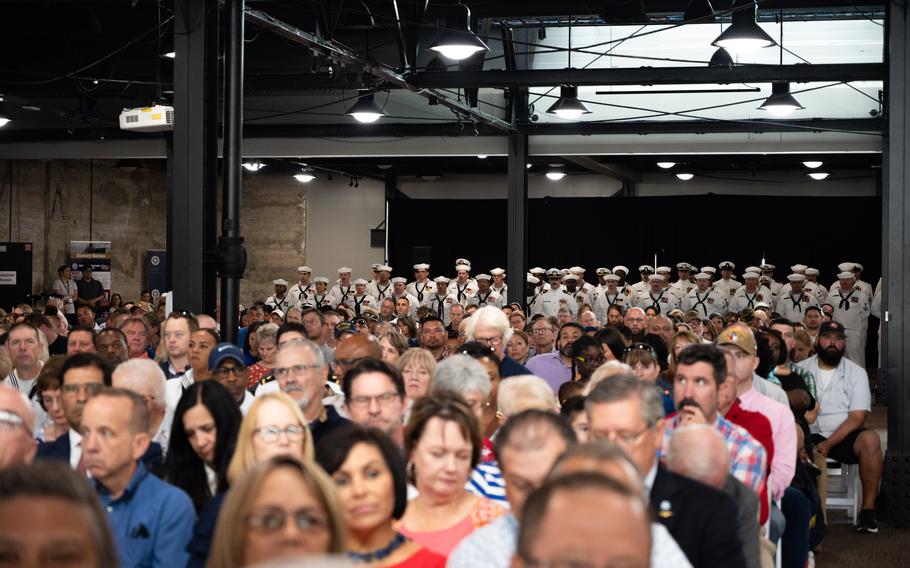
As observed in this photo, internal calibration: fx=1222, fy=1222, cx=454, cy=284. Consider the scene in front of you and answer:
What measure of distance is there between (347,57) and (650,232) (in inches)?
594

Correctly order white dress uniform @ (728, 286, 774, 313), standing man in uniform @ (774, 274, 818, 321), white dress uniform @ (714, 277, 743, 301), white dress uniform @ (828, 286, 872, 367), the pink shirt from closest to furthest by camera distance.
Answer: the pink shirt < white dress uniform @ (828, 286, 872, 367) < standing man in uniform @ (774, 274, 818, 321) < white dress uniform @ (728, 286, 774, 313) < white dress uniform @ (714, 277, 743, 301)

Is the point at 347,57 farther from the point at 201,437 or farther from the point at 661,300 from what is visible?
the point at 661,300

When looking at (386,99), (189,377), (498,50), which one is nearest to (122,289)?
(386,99)

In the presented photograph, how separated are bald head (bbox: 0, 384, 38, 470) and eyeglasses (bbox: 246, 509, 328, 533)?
5.79 feet

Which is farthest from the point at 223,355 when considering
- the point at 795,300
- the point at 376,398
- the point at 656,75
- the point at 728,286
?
the point at 728,286

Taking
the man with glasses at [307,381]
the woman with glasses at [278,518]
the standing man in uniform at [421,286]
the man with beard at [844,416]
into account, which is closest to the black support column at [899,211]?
the man with beard at [844,416]

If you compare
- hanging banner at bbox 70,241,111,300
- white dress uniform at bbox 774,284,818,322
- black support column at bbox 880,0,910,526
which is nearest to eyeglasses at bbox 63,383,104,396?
black support column at bbox 880,0,910,526

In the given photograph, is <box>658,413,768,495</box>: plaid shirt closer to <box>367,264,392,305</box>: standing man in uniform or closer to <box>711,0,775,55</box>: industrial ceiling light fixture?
<box>711,0,775,55</box>: industrial ceiling light fixture

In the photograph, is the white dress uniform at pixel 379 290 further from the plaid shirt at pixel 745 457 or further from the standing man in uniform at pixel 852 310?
the plaid shirt at pixel 745 457

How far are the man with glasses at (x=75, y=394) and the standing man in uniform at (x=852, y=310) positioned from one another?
16199 millimetres

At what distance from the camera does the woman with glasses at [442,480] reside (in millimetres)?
3648

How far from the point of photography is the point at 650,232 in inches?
1012

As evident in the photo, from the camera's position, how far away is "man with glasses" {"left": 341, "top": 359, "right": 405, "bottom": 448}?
463 centimetres

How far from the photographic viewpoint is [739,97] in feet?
56.7
